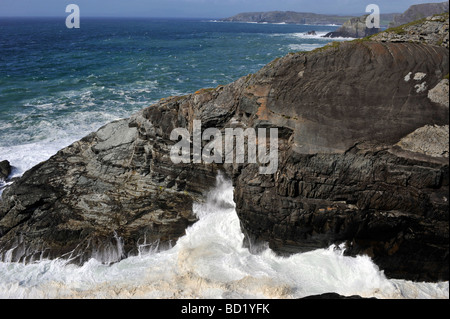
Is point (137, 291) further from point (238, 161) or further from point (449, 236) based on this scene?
point (449, 236)

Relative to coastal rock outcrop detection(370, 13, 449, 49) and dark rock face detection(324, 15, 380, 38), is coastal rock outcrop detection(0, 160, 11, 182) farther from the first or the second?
dark rock face detection(324, 15, 380, 38)

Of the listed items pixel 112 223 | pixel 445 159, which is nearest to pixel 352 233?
pixel 445 159

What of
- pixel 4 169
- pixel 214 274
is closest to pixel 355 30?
pixel 4 169

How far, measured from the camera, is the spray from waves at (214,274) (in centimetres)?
1363

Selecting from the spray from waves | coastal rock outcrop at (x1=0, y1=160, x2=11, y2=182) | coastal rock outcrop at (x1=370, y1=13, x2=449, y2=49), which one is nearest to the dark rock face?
coastal rock outcrop at (x1=370, y1=13, x2=449, y2=49)

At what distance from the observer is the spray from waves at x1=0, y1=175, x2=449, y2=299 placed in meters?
13.6

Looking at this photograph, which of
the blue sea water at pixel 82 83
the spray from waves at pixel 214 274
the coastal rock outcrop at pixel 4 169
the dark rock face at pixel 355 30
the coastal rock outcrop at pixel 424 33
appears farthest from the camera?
the dark rock face at pixel 355 30

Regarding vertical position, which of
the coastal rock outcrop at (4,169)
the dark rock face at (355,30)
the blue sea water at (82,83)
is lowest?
the coastal rock outcrop at (4,169)

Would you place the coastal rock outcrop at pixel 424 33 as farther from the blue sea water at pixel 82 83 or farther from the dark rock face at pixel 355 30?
the dark rock face at pixel 355 30

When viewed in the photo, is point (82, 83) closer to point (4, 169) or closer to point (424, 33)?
point (4, 169)

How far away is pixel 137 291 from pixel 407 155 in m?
12.3

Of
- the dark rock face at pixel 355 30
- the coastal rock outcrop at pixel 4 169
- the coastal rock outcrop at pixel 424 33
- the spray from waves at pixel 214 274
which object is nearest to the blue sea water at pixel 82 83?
the coastal rock outcrop at pixel 4 169

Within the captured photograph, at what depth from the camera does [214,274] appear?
48.5ft

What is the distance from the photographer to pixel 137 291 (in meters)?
14.3
